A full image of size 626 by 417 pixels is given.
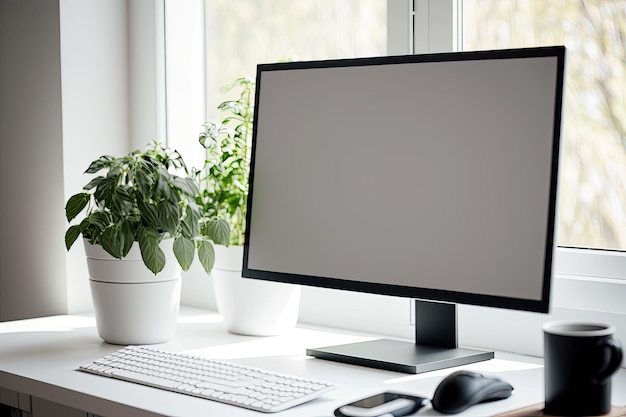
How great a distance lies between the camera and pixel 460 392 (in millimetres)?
1294

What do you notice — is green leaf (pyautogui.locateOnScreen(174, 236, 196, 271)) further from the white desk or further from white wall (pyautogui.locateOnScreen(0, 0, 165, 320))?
white wall (pyautogui.locateOnScreen(0, 0, 165, 320))

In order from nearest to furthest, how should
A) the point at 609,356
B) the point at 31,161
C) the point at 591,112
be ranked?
the point at 609,356 < the point at 591,112 < the point at 31,161

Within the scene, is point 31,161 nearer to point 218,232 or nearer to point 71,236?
point 71,236

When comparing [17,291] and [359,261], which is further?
[17,291]

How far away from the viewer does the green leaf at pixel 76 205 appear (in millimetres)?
1891

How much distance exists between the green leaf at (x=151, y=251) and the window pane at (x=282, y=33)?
0.52 meters

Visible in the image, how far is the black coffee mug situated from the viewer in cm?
126

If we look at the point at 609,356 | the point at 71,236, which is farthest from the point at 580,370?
the point at 71,236

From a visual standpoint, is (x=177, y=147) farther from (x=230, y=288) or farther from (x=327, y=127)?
(x=327, y=127)

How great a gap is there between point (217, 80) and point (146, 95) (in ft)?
0.60

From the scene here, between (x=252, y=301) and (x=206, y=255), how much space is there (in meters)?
0.13

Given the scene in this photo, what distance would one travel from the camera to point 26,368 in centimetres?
167

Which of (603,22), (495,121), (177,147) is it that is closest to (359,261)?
(495,121)

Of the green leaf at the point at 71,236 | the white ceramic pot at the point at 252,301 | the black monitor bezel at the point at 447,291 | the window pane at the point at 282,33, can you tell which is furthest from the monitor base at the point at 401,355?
the window pane at the point at 282,33
